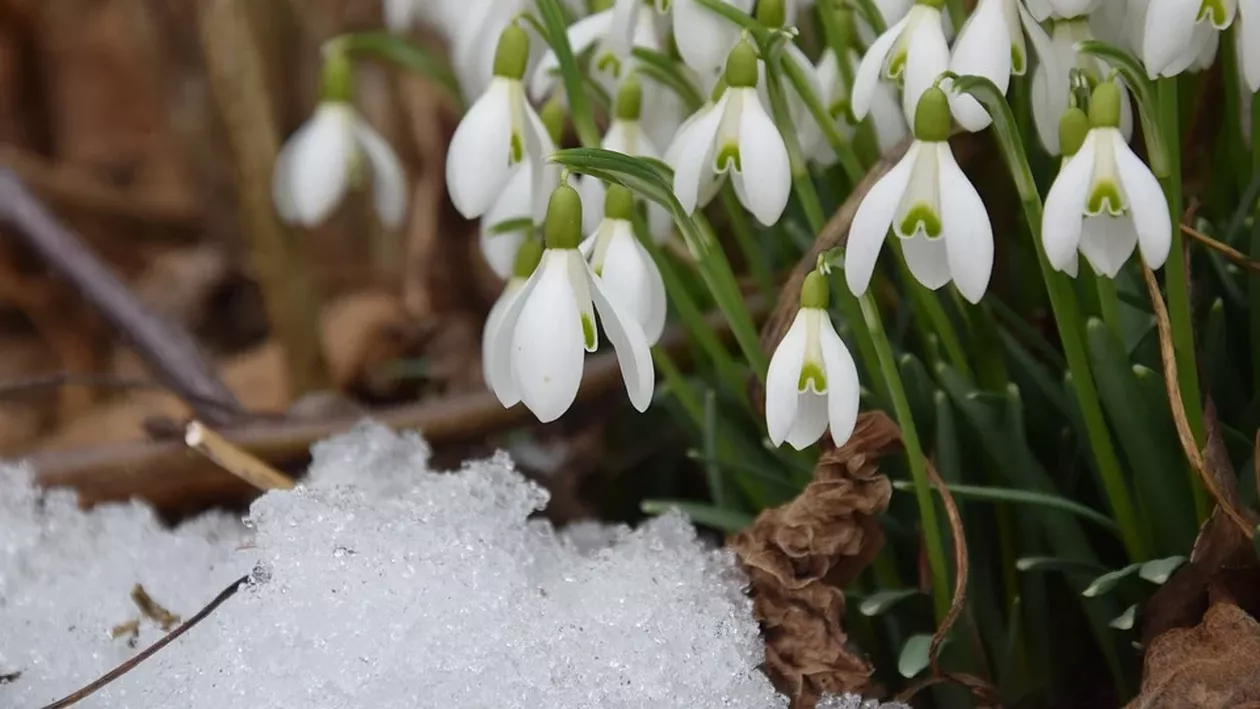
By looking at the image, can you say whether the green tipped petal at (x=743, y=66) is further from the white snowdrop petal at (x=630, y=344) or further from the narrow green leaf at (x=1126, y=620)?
the narrow green leaf at (x=1126, y=620)

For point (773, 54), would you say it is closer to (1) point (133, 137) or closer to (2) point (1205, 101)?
(2) point (1205, 101)

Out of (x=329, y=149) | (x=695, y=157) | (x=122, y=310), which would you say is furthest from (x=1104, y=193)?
(x=122, y=310)

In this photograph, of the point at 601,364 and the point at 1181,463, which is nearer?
the point at 1181,463

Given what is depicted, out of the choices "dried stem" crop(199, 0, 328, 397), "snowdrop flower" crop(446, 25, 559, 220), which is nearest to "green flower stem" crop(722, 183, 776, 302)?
"snowdrop flower" crop(446, 25, 559, 220)

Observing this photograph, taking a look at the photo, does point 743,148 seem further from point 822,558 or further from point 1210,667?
point 1210,667

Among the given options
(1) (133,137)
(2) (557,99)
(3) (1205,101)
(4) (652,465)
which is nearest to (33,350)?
(1) (133,137)

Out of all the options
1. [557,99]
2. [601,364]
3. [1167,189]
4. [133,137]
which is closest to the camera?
[1167,189]

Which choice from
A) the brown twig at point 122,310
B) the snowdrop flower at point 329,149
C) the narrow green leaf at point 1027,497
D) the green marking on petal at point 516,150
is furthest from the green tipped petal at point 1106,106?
the brown twig at point 122,310
